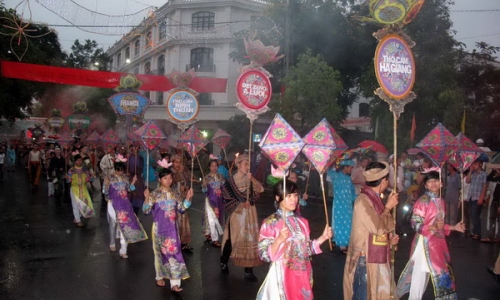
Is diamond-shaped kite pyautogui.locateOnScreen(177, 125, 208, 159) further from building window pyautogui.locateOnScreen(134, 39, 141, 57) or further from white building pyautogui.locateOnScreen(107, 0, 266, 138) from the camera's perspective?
building window pyautogui.locateOnScreen(134, 39, 141, 57)

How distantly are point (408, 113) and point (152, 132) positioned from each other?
13332 millimetres

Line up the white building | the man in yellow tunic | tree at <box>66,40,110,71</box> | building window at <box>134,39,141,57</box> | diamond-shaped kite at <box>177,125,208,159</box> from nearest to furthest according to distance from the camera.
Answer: the man in yellow tunic < diamond-shaped kite at <box>177,125,208,159</box> < the white building < building window at <box>134,39,141,57</box> < tree at <box>66,40,110,71</box>

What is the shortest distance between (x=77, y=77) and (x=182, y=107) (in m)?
9.97

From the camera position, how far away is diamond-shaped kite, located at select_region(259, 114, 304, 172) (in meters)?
4.36

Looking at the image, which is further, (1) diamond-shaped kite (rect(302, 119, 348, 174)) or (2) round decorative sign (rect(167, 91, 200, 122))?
(2) round decorative sign (rect(167, 91, 200, 122))

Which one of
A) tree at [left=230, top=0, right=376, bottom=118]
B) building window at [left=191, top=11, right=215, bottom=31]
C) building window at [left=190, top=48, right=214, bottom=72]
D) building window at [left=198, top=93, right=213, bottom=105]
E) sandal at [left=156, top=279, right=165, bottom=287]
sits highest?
building window at [left=191, top=11, right=215, bottom=31]

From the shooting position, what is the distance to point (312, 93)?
15766 millimetres

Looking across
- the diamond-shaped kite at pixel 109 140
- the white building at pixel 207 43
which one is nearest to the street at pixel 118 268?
the diamond-shaped kite at pixel 109 140

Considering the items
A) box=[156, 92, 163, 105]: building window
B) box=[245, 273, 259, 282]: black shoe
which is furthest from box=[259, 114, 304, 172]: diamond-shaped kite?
box=[156, 92, 163, 105]: building window

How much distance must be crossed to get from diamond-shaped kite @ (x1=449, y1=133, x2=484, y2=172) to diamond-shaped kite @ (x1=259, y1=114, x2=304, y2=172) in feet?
12.0

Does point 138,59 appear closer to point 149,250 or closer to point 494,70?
point 494,70

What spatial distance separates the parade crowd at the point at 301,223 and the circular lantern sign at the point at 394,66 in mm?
841

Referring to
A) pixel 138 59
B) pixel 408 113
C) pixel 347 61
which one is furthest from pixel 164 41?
pixel 408 113

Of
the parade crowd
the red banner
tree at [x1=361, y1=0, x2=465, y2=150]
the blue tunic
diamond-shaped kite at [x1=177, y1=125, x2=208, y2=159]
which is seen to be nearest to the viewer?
the parade crowd
